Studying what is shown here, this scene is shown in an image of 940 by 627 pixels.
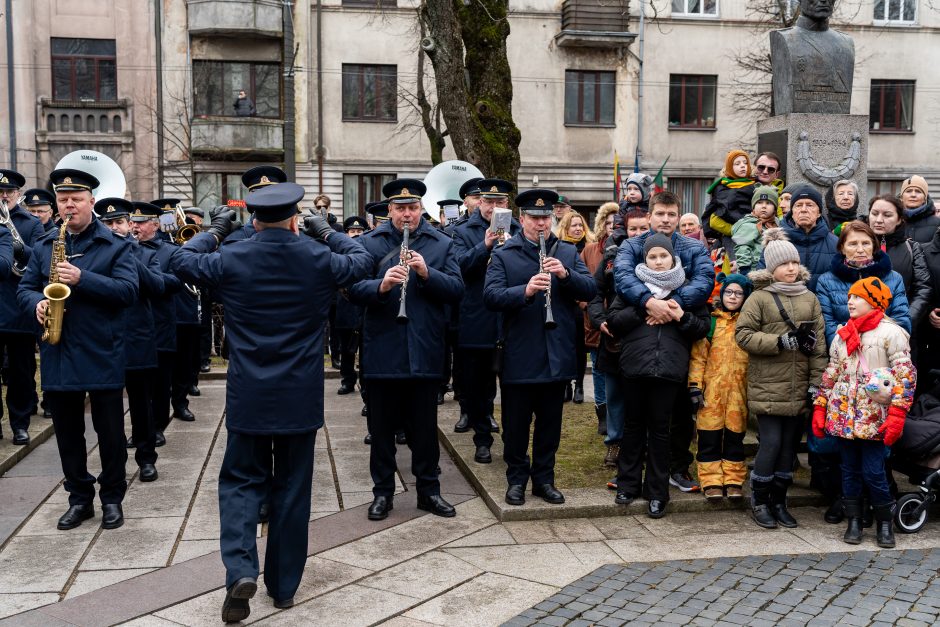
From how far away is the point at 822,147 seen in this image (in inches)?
399

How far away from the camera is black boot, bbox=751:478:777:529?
658cm

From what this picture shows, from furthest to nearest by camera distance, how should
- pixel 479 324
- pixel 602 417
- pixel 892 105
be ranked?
pixel 892 105 → pixel 602 417 → pixel 479 324

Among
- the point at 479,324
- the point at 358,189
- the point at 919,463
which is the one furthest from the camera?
the point at 358,189

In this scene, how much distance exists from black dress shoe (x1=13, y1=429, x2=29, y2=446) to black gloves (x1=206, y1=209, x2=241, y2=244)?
4170 millimetres

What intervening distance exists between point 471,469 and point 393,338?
1.60 metres

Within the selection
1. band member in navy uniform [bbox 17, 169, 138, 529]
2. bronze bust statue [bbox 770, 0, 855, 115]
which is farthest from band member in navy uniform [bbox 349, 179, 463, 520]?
bronze bust statue [bbox 770, 0, 855, 115]

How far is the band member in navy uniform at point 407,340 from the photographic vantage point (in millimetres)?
6648

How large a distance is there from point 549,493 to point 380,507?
1172 millimetres

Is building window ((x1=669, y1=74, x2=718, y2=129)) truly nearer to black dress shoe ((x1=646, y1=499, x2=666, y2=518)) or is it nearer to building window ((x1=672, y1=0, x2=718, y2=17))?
building window ((x1=672, y1=0, x2=718, y2=17))

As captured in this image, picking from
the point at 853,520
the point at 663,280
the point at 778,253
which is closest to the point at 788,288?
the point at 778,253

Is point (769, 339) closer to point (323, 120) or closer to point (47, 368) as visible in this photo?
point (47, 368)

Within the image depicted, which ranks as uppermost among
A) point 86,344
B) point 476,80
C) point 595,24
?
point 595,24

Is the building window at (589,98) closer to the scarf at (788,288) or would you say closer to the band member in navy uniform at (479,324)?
the band member in navy uniform at (479,324)

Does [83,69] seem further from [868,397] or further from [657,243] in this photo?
[868,397]
